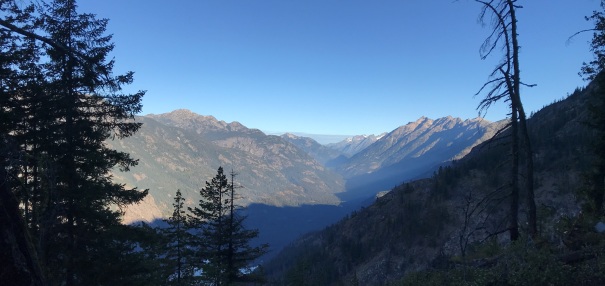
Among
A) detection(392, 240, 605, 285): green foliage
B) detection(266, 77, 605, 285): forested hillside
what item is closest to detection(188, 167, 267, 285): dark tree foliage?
detection(392, 240, 605, 285): green foliage

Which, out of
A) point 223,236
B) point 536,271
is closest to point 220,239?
point 223,236

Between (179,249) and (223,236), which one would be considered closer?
(223,236)

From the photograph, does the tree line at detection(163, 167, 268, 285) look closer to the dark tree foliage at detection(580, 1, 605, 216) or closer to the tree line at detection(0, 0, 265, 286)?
the tree line at detection(0, 0, 265, 286)

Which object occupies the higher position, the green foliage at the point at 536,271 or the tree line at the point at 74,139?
the tree line at the point at 74,139

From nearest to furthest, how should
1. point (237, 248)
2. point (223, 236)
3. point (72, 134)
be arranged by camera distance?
point (72, 134), point (223, 236), point (237, 248)

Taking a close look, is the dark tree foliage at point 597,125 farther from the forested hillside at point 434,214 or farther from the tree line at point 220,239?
the forested hillside at point 434,214

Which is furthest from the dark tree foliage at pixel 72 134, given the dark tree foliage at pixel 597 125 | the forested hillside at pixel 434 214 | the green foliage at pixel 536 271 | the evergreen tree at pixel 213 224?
the forested hillside at pixel 434 214

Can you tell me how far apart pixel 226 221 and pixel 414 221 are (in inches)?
5882

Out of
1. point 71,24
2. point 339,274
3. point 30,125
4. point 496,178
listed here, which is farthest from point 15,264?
point 496,178

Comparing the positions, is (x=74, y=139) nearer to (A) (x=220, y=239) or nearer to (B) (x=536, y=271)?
(A) (x=220, y=239)

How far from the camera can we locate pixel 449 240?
142m

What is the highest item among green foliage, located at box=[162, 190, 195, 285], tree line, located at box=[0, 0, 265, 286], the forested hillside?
tree line, located at box=[0, 0, 265, 286]

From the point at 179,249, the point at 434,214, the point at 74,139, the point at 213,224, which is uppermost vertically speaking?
the point at 74,139

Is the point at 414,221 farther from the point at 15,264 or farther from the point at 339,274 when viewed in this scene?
the point at 15,264
